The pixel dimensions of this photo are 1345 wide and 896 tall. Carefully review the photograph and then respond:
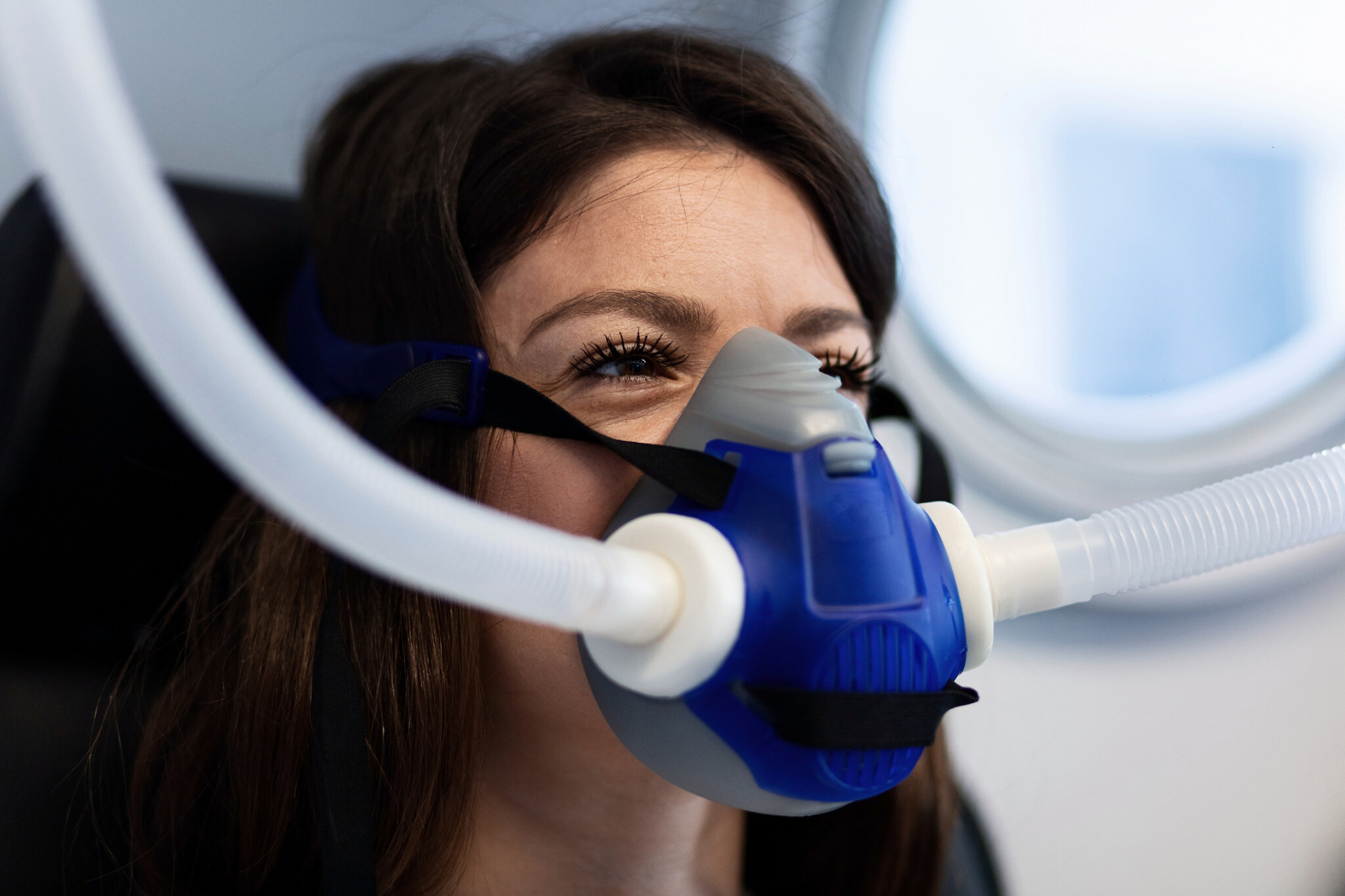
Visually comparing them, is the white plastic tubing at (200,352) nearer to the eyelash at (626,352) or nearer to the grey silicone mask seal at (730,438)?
the grey silicone mask seal at (730,438)

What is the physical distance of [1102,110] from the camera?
187 cm

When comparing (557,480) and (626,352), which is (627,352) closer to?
(626,352)

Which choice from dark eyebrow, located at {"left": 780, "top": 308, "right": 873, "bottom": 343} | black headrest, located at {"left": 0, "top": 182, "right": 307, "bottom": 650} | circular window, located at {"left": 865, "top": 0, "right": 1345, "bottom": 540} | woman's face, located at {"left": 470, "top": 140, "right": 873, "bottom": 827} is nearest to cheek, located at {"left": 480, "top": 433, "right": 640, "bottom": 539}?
woman's face, located at {"left": 470, "top": 140, "right": 873, "bottom": 827}

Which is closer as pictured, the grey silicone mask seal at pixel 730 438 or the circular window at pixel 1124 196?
the grey silicone mask seal at pixel 730 438

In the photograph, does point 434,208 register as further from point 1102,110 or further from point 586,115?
point 1102,110

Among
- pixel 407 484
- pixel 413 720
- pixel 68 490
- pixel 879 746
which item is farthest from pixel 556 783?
pixel 68 490

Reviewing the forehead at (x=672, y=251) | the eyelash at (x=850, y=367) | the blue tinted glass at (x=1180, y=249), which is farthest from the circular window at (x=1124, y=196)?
the forehead at (x=672, y=251)

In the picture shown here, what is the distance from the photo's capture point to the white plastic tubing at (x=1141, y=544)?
75cm

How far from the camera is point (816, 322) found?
36.4 inches

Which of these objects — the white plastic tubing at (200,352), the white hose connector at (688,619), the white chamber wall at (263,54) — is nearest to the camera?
the white plastic tubing at (200,352)

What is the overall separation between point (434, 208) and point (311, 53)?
0.67 meters

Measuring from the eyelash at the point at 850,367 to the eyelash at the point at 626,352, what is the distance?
0.60 feet

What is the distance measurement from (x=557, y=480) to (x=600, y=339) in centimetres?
13

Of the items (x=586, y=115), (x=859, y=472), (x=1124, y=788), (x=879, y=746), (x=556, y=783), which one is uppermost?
(x=586, y=115)
